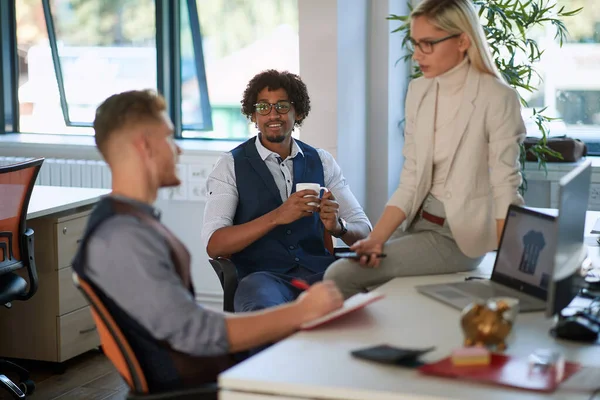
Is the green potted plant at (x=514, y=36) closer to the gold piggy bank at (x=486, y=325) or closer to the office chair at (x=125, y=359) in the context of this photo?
the gold piggy bank at (x=486, y=325)

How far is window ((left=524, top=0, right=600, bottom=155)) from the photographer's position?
524 cm

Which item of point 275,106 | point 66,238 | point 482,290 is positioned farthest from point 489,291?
point 66,238

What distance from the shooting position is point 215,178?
3.39 meters

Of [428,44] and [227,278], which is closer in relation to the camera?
[428,44]

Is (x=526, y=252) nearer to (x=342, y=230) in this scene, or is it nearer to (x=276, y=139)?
(x=342, y=230)

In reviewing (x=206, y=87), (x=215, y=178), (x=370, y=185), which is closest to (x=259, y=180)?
(x=215, y=178)

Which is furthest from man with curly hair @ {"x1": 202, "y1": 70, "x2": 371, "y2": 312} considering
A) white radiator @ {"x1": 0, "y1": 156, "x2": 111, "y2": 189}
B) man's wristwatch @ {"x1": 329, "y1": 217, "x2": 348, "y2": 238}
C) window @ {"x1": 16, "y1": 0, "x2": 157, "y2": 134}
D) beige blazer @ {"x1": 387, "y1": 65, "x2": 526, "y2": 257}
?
window @ {"x1": 16, "y1": 0, "x2": 157, "y2": 134}

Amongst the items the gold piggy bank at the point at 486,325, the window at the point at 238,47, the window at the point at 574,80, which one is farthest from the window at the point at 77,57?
the gold piggy bank at the point at 486,325

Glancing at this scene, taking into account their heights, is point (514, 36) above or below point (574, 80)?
above

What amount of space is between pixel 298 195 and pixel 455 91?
0.74 m

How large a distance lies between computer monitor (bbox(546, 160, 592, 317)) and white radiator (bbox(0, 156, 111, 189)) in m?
3.58

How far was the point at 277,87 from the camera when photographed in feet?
11.5

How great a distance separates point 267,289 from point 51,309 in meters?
1.62

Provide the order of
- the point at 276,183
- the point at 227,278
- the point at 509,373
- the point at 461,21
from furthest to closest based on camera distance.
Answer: the point at 276,183 → the point at 227,278 → the point at 461,21 → the point at 509,373
